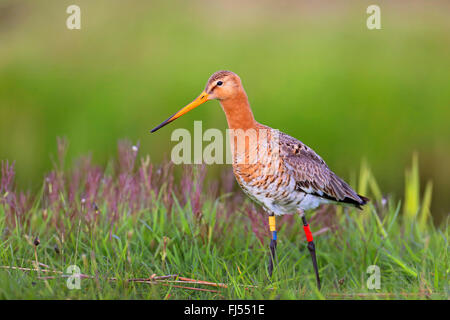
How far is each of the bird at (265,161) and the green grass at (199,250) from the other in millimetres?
377

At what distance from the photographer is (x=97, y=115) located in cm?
853

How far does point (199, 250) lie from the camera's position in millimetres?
4602

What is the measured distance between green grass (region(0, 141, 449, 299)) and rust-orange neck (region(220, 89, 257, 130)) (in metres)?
0.70

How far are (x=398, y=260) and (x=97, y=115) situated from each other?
5128mm

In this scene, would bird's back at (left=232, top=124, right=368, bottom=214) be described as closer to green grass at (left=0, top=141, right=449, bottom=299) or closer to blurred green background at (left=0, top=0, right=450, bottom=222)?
green grass at (left=0, top=141, right=449, bottom=299)

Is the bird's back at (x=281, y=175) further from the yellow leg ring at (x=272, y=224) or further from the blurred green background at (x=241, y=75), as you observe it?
the blurred green background at (x=241, y=75)

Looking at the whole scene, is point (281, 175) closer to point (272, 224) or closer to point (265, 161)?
point (265, 161)

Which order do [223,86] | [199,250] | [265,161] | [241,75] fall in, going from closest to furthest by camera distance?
[223,86] < [265,161] < [199,250] < [241,75]

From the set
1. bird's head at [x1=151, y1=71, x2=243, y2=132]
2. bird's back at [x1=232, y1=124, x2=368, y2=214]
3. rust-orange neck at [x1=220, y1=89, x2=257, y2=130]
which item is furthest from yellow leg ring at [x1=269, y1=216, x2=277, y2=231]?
bird's head at [x1=151, y1=71, x2=243, y2=132]

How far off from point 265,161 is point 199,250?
0.86 metres

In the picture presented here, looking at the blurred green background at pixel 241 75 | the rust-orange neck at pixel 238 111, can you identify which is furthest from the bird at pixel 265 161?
the blurred green background at pixel 241 75

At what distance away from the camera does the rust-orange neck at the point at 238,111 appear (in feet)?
14.0

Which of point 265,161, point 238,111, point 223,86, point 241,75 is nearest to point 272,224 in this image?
point 265,161

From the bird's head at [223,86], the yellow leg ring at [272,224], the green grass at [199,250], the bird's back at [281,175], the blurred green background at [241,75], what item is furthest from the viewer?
the blurred green background at [241,75]
